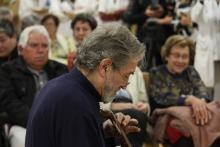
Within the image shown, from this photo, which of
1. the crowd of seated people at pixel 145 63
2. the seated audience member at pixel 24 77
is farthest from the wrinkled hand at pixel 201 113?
the seated audience member at pixel 24 77

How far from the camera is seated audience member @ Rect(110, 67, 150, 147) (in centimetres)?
281

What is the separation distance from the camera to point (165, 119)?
9.62ft

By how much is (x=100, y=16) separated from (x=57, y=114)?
3.50 metres

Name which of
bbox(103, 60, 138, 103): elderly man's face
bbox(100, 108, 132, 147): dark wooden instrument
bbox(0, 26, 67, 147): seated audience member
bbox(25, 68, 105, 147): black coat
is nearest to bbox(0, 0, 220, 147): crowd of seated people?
bbox(0, 26, 67, 147): seated audience member

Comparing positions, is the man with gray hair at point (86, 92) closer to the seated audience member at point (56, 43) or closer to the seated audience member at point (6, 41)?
the seated audience member at point (6, 41)

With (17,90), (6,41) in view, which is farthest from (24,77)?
(6,41)

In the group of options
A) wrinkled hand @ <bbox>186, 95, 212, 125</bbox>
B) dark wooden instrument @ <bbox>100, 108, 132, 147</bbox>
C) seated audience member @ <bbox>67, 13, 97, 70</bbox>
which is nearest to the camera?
dark wooden instrument @ <bbox>100, 108, 132, 147</bbox>

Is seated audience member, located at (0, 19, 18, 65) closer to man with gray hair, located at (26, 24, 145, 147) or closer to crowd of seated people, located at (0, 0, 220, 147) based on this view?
crowd of seated people, located at (0, 0, 220, 147)

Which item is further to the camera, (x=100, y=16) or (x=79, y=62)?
(x=100, y=16)

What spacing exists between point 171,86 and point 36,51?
946 millimetres

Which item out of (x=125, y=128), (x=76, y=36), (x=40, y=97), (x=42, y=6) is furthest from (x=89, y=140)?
(x=42, y=6)

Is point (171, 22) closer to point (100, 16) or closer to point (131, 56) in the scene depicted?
point (100, 16)

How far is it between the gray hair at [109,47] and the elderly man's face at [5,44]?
2.12m

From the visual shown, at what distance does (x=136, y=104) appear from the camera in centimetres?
308
